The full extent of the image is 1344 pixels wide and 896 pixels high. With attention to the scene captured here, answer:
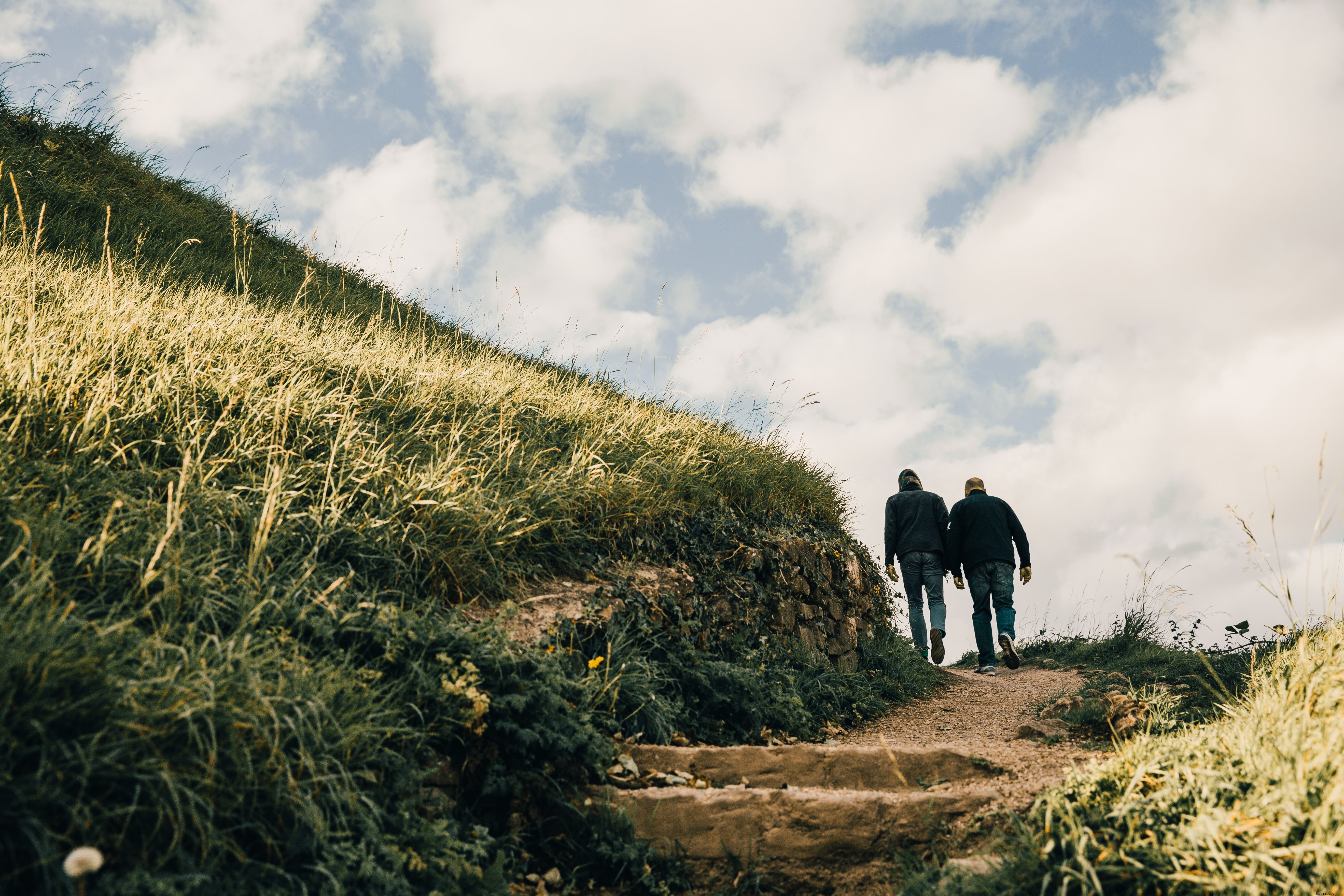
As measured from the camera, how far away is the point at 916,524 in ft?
30.2

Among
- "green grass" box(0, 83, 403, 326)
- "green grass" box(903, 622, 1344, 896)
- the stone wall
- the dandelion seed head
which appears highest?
"green grass" box(0, 83, 403, 326)

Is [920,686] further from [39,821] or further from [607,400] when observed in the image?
[39,821]

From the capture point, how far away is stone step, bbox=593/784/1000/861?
3.29 meters

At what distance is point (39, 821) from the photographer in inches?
72.9

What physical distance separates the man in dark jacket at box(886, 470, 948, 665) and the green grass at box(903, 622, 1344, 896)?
234 inches

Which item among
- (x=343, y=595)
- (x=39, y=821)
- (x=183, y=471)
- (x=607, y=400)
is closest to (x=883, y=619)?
(x=607, y=400)

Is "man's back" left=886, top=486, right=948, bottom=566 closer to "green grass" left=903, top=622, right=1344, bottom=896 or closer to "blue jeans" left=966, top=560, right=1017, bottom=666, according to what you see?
"blue jeans" left=966, top=560, right=1017, bottom=666

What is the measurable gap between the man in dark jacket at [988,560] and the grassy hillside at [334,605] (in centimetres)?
155

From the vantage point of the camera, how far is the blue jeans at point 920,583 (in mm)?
9047

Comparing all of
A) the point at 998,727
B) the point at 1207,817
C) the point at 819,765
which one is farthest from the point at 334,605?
the point at 998,727

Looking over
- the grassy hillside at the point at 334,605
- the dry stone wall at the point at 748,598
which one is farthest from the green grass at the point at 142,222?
the dry stone wall at the point at 748,598

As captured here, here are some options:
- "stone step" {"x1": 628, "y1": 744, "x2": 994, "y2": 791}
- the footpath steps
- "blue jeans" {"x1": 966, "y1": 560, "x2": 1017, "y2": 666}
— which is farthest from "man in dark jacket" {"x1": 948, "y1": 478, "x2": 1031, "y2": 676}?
the footpath steps

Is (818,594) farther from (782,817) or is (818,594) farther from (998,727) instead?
(782,817)

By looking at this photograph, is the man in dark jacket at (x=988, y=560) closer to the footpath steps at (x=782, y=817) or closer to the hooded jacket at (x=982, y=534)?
the hooded jacket at (x=982, y=534)
